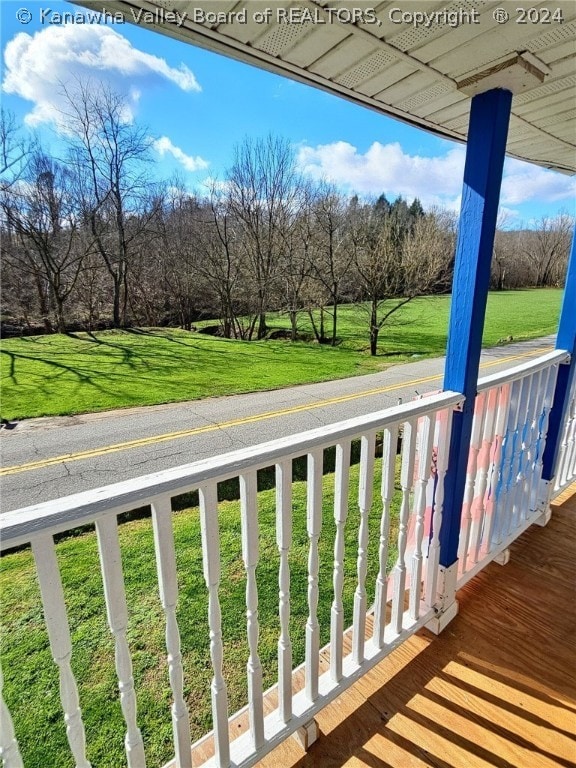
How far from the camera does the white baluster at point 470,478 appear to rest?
1499 mm

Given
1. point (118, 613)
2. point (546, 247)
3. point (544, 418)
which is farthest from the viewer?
point (546, 247)

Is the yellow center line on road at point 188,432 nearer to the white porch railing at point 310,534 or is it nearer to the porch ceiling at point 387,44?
the white porch railing at point 310,534

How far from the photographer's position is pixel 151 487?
69 centimetres

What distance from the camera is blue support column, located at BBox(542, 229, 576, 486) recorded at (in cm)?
194

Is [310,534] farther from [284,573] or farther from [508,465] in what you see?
[508,465]

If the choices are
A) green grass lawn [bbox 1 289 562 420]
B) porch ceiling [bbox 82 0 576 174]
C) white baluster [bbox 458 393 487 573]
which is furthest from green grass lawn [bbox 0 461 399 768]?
green grass lawn [bbox 1 289 562 420]

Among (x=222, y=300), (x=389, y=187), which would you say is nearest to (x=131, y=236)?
(x=222, y=300)

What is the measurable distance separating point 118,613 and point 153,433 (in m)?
4.42

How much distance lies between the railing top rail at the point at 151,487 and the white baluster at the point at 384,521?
0.09 m

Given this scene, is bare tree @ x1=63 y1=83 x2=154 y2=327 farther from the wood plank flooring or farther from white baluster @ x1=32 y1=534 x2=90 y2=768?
the wood plank flooring

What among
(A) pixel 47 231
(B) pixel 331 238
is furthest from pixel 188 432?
(B) pixel 331 238

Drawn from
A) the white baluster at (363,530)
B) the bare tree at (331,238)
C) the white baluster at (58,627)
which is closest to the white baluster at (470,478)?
the white baluster at (363,530)

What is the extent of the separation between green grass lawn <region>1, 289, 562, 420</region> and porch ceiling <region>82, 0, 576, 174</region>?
3.82 m

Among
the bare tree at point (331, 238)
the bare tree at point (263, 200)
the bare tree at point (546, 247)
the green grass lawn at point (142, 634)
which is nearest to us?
the green grass lawn at point (142, 634)
